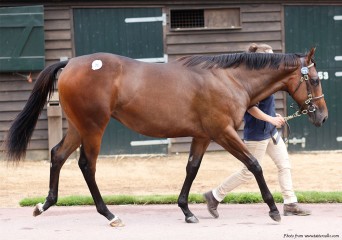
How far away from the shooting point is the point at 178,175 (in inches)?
451

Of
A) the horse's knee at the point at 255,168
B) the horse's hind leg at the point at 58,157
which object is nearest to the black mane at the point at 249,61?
the horse's knee at the point at 255,168

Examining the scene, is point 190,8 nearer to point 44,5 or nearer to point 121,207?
point 44,5

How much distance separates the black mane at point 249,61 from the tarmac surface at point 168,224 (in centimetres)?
150

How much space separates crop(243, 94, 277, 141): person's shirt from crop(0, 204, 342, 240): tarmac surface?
794 mm

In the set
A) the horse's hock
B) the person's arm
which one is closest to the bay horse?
the person's arm

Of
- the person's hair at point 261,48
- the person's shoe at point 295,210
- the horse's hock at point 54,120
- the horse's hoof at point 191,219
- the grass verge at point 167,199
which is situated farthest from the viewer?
the horse's hock at point 54,120

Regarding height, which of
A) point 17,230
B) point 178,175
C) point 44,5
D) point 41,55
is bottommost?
point 178,175

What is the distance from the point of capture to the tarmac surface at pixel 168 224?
6.48 m

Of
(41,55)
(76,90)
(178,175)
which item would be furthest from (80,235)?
(41,55)

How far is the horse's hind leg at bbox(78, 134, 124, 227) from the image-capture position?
698 cm

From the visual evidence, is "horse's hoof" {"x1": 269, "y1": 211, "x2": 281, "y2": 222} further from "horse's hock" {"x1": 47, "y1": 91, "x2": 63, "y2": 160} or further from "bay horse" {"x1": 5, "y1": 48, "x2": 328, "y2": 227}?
"horse's hock" {"x1": 47, "y1": 91, "x2": 63, "y2": 160}

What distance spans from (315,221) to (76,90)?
257cm

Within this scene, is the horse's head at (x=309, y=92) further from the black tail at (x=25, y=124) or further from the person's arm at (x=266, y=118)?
the black tail at (x=25, y=124)

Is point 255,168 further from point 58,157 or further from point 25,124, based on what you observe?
point 25,124
